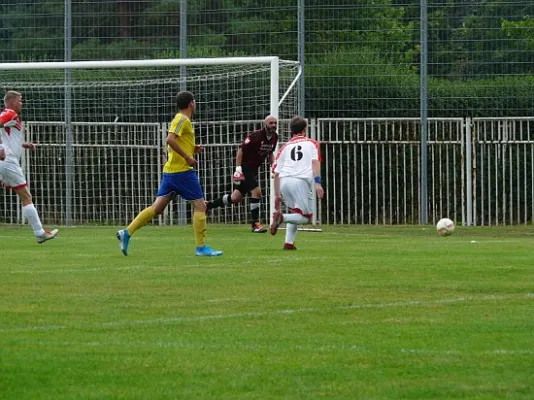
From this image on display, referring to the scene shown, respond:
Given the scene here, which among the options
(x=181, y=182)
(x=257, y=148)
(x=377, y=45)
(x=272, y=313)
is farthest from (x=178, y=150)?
(x=377, y=45)

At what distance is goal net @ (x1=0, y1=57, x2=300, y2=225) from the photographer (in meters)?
27.5

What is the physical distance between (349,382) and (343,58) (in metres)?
21.4

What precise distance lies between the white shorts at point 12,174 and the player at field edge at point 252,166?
4.21 metres

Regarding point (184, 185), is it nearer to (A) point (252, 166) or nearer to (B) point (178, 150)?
(B) point (178, 150)

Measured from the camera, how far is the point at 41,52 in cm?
2928

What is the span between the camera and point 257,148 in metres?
23.2

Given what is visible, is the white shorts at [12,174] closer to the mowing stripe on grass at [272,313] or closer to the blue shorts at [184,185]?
the blue shorts at [184,185]

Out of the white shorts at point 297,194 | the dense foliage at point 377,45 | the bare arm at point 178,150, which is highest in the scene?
the dense foliage at point 377,45

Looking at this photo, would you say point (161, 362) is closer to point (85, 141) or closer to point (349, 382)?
point (349, 382)

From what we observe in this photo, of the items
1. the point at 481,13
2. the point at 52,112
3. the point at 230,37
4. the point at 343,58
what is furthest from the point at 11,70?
the point at 481,13

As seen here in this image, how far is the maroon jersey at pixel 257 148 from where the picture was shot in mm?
23031

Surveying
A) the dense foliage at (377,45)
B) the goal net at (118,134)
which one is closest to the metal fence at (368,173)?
the goal net at (118,134)

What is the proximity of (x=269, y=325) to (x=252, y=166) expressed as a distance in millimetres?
13975

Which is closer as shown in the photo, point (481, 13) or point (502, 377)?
point (502, 377)
